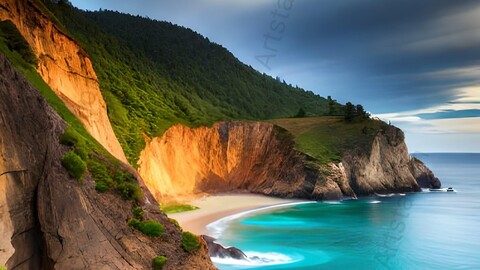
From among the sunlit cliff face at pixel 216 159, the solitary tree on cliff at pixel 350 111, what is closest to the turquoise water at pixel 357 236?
the sunlit cliff face at pixel 216 159

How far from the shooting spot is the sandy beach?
140 ft

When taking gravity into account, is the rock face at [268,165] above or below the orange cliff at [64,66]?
below

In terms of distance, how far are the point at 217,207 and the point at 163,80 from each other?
52598 millimetres

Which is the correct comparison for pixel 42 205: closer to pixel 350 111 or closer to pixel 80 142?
pixel 80 142

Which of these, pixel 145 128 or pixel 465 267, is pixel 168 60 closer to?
pixel 145 128

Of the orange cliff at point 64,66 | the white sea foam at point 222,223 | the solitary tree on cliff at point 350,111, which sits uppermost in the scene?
the solitary tree on cliff at point 350,111

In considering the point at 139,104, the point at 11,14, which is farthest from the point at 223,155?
the point at 11,14

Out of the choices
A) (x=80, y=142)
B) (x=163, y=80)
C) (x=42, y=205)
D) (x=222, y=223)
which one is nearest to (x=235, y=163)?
(x=222, y=223)

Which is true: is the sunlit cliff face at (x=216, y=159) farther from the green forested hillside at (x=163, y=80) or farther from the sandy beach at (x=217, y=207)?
the sandy beach at (x=217, y=207)

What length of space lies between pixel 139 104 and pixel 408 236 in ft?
135

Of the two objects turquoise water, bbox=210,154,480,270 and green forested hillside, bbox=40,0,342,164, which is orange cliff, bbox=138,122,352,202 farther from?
turquoise water, bbox=210,154,480,270

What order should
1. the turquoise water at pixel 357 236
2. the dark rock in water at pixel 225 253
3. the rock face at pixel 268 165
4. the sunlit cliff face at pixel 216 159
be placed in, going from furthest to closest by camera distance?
1. the rock face at pixel 268 165
2. the sunlit cliff face at pixel 216 159
3. the turquoise water at pixel 357 236
4. the dark rock in water at pixel 225 253

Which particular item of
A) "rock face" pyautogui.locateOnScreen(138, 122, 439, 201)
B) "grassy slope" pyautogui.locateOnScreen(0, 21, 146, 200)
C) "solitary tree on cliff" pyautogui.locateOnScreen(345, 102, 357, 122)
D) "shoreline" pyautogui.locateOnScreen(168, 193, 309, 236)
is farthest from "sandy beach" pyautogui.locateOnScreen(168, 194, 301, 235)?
"solitary tree on cliff" pyautogui.locateOnScreen(345, 102, 357, 122)

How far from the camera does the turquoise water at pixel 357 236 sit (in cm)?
3200
